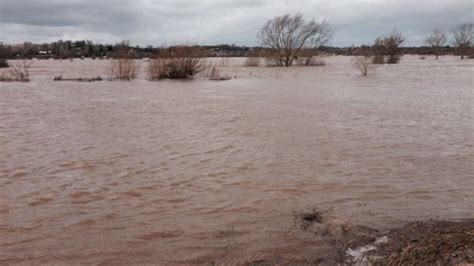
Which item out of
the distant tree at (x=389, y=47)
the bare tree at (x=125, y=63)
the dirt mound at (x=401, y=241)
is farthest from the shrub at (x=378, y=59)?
the dirt mound at (x=401, y=241)

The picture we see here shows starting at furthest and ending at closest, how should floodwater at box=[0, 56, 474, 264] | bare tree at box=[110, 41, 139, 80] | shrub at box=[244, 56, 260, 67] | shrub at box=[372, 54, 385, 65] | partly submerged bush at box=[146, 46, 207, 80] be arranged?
shrub at box=[372, 54, 385, 65] < shrub at box=[244, 56, 260, 67] < bare tree at box=[110, 41, 139, 80] < partly submerged bush at box=[146, 46, 207, 80] < floodwater at box=[0, 56, 474, 264]

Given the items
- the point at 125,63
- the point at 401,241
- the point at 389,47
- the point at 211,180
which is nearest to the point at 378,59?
the point at 389,47

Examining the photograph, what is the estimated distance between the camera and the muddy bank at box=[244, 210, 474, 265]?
4012 millimetres

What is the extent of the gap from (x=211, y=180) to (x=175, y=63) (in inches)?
1112

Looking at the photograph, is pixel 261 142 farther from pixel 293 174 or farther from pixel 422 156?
pixel 422 156

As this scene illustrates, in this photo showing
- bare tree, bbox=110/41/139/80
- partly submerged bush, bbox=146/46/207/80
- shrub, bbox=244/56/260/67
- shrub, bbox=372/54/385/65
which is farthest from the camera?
shrub, bbox=372/54/385/65

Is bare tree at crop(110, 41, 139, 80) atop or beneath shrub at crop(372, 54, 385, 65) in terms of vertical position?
beneath

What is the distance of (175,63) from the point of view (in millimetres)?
34500

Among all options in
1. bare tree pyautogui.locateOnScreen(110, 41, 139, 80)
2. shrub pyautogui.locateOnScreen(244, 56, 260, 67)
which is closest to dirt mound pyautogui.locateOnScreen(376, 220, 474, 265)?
bare tree pyautogui.locateOnScreen(110, 41, 139, 80)

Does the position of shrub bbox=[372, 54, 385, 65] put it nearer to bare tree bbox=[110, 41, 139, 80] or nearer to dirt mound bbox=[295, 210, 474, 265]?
bare tree bbox=[110, 41, 139, 80]

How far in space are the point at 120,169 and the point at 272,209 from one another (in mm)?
3445

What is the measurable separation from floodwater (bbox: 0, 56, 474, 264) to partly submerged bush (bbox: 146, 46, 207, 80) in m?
19.6

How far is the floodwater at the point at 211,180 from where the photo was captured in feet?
16.0

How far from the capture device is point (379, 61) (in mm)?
61188
